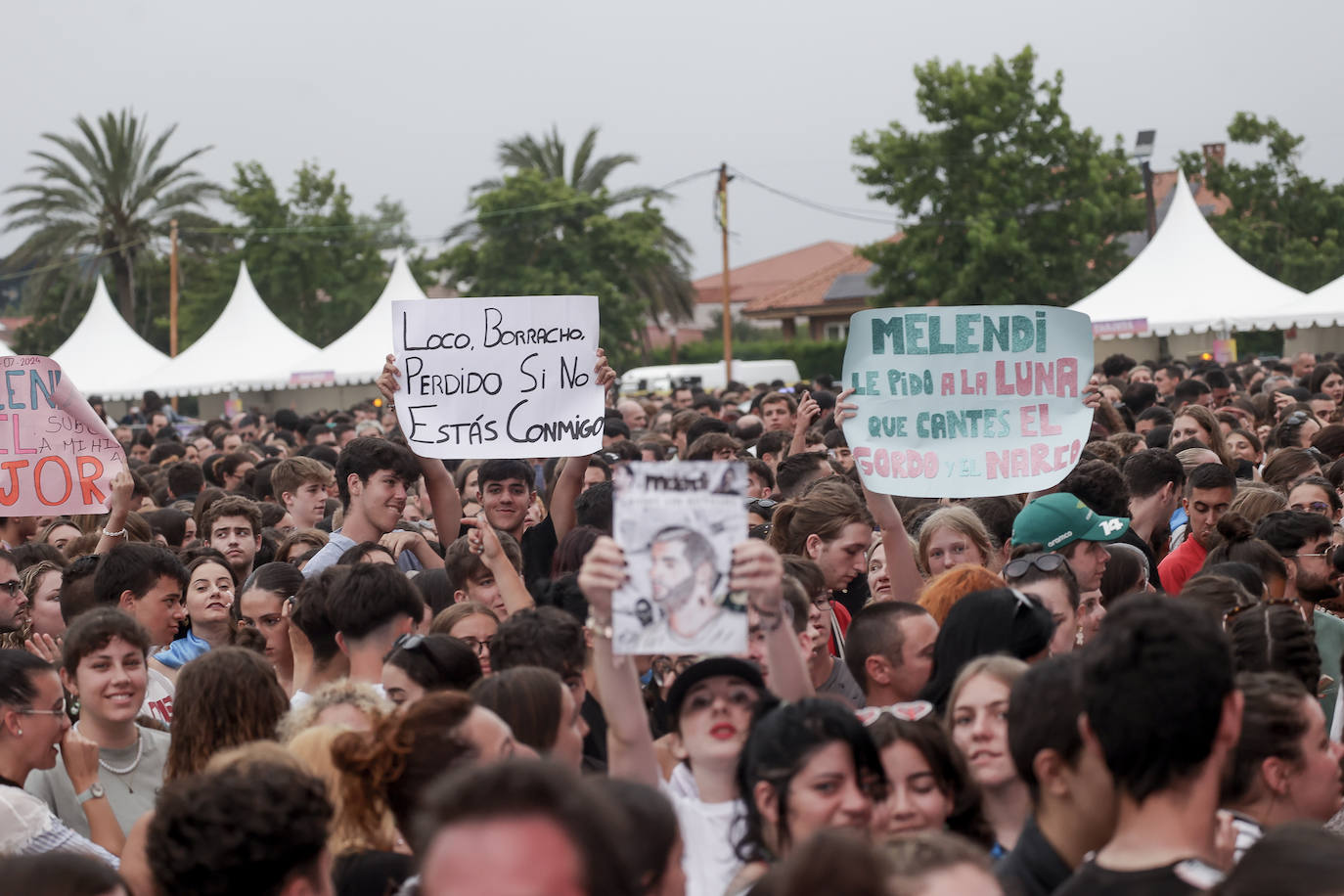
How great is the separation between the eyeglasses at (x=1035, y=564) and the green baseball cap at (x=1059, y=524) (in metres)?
0.71

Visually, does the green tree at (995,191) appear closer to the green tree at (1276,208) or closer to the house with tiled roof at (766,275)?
the green tree at (1276,208)

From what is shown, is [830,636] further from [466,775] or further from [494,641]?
[466,775]

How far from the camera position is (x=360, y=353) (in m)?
32.7

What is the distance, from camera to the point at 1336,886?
2592 mm

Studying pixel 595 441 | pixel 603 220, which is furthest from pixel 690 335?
pixel 595 441

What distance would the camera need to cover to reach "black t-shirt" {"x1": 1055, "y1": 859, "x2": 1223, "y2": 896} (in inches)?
108

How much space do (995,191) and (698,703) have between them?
42.4 meters

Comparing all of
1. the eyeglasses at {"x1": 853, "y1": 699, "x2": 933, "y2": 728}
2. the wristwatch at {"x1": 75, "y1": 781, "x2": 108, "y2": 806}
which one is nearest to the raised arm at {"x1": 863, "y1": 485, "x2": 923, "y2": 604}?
the eyeglasses at {"x1": 853, "y1": 699, "x2": 933, "y2": 728}

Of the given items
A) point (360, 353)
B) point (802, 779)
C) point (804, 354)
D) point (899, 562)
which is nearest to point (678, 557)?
point (802, 779)

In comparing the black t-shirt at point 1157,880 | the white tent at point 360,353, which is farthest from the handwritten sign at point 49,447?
the white tent at point 360,353

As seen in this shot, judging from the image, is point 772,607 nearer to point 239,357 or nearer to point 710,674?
point 710,674

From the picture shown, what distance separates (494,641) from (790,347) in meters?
55.3

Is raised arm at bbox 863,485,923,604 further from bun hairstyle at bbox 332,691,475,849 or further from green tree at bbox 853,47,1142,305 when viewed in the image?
green tree at bbox 853,47,1142,305

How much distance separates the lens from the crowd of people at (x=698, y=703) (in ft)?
9.37
